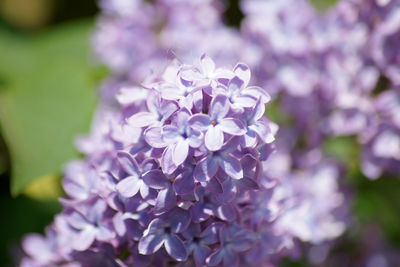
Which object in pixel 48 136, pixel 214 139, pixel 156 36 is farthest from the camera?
pixel 156 36

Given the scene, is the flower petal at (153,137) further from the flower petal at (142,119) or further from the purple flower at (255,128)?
the purple flower at (255,128)

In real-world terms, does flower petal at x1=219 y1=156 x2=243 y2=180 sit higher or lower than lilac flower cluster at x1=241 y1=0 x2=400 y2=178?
higher

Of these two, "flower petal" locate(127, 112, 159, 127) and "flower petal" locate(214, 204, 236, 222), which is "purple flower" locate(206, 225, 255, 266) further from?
"flower petal" locate(127, 112, 159, 127)

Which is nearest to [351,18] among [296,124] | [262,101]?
[296,124]

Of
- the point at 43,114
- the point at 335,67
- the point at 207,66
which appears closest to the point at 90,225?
the point at 207,66

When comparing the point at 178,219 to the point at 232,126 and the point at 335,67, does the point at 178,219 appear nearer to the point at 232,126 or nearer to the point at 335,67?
the point at 232,126

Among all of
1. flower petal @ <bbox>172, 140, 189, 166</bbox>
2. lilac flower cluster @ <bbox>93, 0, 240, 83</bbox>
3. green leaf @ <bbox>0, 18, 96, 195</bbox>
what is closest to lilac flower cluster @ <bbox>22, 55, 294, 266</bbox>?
flower petal @ <bbox>172, 140, 189, 166</bbox>
